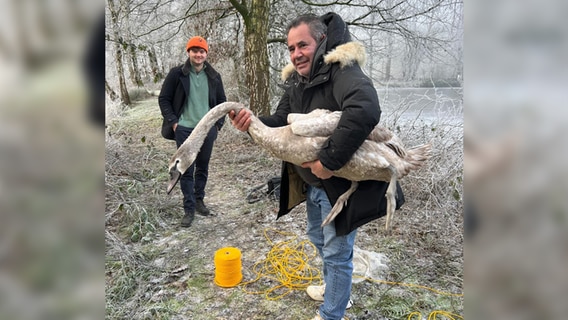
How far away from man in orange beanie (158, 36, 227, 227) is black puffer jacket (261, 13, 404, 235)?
199 centimetres

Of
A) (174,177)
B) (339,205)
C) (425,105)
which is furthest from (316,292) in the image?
(425,105)

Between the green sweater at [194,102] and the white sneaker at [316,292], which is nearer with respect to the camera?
the white sneaker at [316,292]

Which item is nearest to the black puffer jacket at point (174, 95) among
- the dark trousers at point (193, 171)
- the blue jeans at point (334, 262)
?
the dark trousers at point (193, 171)

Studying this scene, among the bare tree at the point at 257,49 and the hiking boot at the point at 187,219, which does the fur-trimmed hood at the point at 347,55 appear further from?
the bare tree at the point at 257,49

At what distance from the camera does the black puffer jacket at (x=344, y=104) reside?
1897 mm

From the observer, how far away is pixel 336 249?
2.32 m

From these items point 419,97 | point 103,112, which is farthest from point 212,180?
point 103,112

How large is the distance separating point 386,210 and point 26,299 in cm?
203

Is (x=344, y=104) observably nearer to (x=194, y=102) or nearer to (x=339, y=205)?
(x=339, y=205)

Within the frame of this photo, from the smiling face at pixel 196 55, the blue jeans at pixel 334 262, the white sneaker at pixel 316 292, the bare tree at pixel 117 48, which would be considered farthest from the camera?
the bare tree at pixel 117 48

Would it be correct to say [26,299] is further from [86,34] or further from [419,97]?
[419,97]

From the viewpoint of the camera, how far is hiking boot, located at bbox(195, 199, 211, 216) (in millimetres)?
4705

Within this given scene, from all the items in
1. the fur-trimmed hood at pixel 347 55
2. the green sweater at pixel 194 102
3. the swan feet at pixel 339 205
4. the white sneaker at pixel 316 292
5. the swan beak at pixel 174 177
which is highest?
the fur-trimmed hood at pixel 347 55

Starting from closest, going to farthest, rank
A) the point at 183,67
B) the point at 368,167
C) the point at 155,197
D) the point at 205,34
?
the point at 368,167
the point at 183,67
the point at 155,197
the point at 205,34
